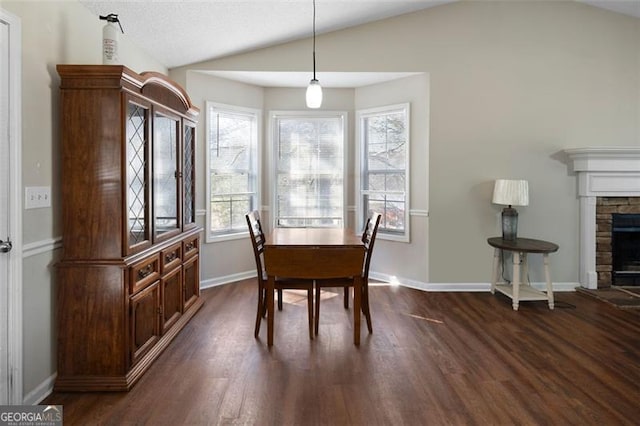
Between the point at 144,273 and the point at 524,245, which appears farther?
the point at 524,245

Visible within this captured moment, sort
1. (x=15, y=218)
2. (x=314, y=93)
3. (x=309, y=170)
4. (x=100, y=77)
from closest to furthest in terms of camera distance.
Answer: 1. (x=15, y=218)
2. (x=100, y=77)
3. (x=314, y=93)
4. (x=309, y=170)

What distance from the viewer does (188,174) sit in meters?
3.57

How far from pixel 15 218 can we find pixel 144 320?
95 centimetres

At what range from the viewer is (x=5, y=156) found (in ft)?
6.42

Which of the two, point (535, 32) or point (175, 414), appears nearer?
point (175, 414)

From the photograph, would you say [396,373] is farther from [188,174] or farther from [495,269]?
[188,174]

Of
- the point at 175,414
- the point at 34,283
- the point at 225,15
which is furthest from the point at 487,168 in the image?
the point at 34,283

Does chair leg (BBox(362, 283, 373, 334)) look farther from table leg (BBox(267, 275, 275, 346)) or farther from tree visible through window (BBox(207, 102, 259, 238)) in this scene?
tree visible through window (BBox(207, 102, 259, 238))

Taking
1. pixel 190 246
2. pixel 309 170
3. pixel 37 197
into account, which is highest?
pixel 309 170

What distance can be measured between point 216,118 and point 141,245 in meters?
2.42

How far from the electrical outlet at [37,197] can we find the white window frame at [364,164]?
3.37 m

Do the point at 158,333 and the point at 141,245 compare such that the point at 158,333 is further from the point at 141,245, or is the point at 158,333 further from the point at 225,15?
the point at 225,15

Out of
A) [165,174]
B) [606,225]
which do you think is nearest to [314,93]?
[165,174]

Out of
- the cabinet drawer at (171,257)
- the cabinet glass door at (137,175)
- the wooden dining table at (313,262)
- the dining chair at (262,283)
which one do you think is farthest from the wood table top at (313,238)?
the cabinet glass door at (137,175)
